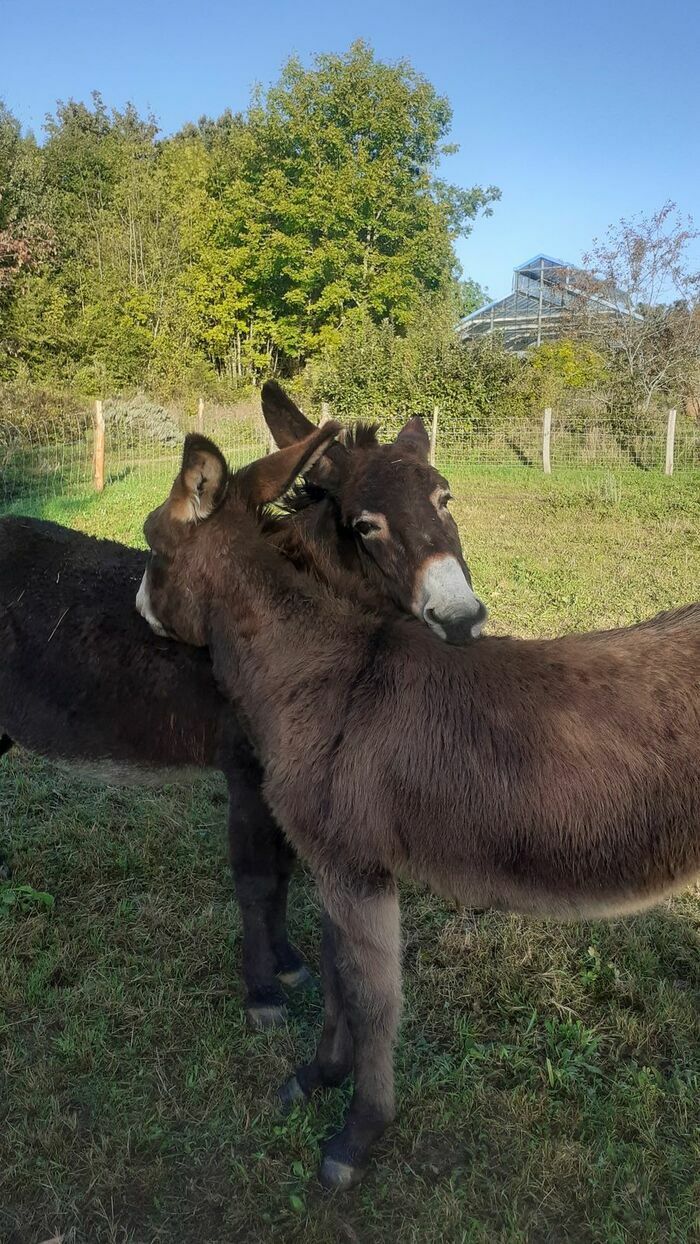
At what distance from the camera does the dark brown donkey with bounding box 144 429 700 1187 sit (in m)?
2.04

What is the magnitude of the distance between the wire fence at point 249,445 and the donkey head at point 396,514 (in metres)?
11.5

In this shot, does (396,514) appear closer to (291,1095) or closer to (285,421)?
(285,421)

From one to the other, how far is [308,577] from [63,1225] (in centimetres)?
204

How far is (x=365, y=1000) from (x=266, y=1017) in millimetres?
920

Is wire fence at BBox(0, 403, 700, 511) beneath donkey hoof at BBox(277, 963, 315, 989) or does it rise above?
above

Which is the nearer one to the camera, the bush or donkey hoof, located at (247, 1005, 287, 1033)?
donkey hoof, located at (247, 1005, 287, 1033)

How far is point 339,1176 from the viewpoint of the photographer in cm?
235

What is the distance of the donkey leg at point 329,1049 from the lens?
2.64m

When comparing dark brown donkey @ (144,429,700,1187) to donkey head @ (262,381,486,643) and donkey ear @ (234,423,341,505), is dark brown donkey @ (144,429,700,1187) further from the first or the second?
donkey head @ (262,381,486,643)

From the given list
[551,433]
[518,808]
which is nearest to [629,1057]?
[518,808]

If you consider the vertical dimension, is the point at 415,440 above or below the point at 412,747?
above

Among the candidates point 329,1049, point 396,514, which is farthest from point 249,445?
point 329,1049

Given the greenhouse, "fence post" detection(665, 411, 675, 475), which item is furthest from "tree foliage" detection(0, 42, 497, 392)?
"fence post" detection(665, 411, 675, 475)

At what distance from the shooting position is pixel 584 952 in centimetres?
333
